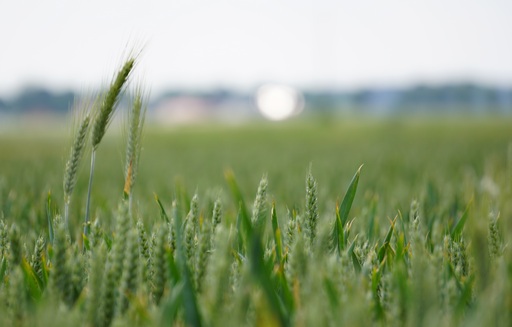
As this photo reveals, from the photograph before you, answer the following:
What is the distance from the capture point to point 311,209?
3.29 feet

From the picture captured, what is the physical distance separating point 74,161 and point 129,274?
474 millimetres

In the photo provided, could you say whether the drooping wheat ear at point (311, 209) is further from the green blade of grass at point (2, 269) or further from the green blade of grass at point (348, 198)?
the green blade of grass at point (2, 269)

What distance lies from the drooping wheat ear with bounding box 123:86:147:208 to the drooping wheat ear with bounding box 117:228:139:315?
0.38m

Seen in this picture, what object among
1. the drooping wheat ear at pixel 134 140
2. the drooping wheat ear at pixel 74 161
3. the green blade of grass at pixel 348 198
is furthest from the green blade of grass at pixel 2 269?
the green blade of grass at pixel 348 198

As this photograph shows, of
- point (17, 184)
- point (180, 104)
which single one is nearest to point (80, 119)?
point (17, 184)

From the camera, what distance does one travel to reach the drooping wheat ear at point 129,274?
2.49 feet

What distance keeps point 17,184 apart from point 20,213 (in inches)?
56.6

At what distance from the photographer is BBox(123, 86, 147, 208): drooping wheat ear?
114cm

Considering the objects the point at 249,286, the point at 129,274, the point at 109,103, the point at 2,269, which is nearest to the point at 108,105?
the point at 109,103

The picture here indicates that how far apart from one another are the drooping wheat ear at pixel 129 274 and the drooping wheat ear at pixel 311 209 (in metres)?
0.37

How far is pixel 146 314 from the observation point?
0.71 meters

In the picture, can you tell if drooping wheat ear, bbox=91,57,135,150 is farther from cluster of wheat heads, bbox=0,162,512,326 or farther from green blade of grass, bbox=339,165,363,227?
green blade of grass, bbox=339,165,363,227

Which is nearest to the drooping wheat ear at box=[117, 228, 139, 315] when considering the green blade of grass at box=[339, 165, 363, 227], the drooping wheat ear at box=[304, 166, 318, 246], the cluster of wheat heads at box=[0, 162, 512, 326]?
the cluster of wheat heads at box=[0, 162, 512, 326]

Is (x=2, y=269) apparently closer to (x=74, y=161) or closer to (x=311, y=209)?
(x=74, y=161)
